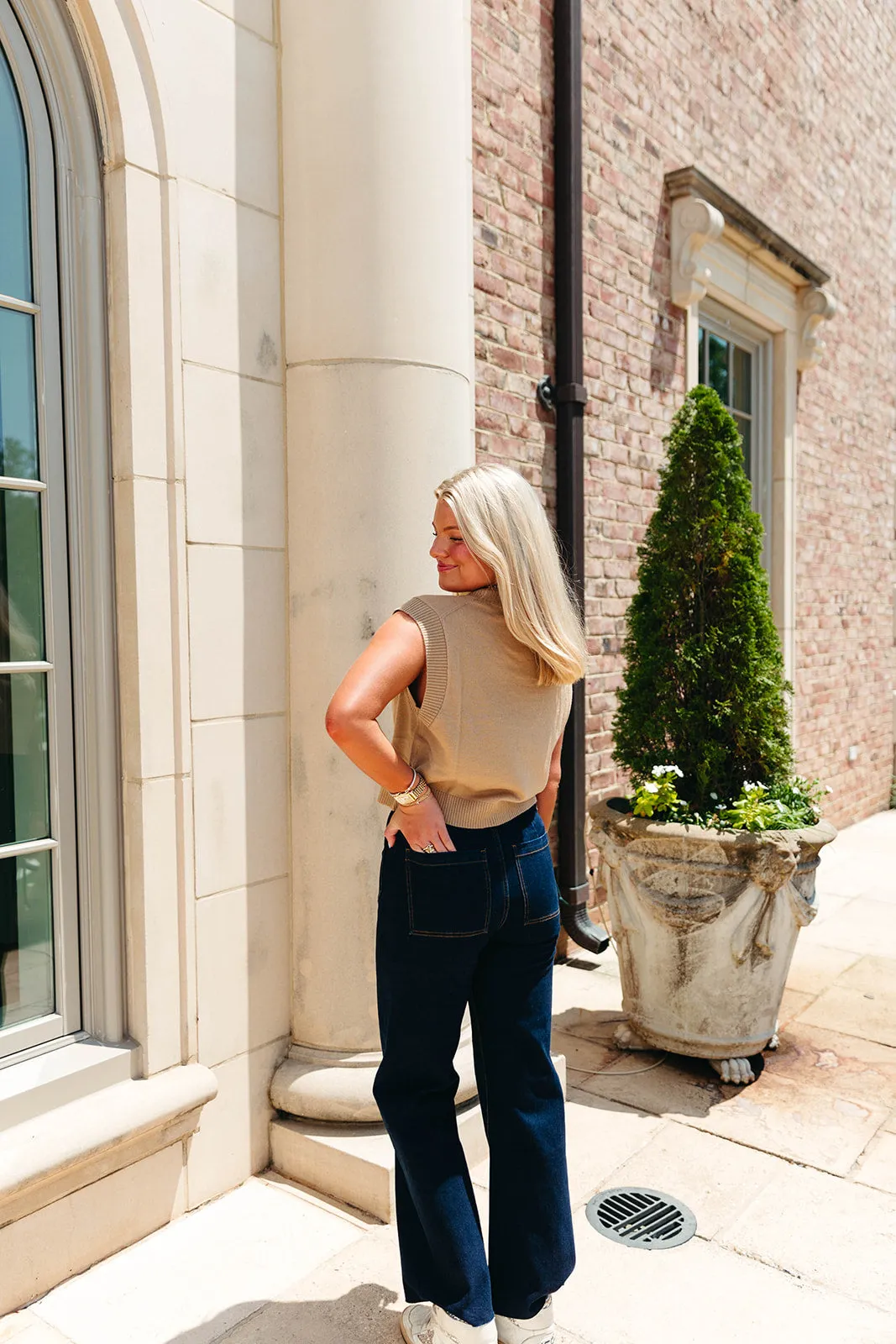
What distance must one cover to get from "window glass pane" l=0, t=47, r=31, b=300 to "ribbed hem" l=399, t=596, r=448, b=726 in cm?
123

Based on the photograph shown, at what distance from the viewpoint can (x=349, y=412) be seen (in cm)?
271

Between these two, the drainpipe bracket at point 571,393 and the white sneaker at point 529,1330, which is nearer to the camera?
the white sneaker at point 529,1330

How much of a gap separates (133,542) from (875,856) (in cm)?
579

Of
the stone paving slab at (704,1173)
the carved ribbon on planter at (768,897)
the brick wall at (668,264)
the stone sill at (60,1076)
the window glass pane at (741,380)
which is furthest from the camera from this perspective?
the window glass pane at (741,380)

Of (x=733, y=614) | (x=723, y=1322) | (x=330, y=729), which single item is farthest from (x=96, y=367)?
(x=723, y=1322)

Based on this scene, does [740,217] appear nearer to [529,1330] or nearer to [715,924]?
[715,924]

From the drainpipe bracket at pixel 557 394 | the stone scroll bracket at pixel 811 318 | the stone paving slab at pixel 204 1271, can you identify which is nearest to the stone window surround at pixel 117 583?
the stone paving slab at pixel 204 1271

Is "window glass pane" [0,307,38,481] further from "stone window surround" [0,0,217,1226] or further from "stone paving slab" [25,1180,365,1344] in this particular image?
"stone paving slab" [25,1180,365,1344]

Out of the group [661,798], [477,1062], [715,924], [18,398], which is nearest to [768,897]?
[715,924]

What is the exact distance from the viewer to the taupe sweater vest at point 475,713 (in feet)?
6.21

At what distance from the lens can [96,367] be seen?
238 centimetres

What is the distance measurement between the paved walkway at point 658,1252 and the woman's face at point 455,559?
1.56m

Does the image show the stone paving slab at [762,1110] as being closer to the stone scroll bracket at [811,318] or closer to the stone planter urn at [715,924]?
the stone planter urn at [715,924]

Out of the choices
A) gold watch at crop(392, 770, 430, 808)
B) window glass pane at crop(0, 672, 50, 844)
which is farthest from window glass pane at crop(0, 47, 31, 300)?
gold watch at crop(392, 770, 430, 808)
